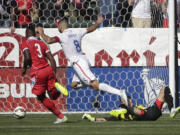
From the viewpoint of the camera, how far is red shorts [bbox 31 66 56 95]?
28.7ft

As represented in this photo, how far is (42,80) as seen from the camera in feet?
28.7

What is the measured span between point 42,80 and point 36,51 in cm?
48

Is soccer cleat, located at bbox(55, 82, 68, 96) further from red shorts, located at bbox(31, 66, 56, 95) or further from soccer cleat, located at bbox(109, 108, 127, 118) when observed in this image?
soccer cleat, located at bbox(109, 108, 127, 118)

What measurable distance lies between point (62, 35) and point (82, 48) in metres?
1.01

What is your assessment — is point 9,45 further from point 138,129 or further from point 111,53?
point 138,129

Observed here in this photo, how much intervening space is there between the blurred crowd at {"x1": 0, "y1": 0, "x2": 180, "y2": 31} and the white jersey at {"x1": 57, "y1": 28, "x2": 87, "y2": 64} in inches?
42.5

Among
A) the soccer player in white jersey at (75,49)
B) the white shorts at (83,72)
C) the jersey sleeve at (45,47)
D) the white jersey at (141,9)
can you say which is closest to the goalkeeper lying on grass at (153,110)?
the jersey sleeve at (45,47)

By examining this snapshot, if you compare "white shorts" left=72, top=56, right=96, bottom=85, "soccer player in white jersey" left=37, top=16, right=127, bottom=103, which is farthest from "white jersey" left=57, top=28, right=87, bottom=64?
"white shorts" left=72, top=56, right=96, bottom=85

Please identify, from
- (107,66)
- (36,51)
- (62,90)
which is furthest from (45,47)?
(107,66)

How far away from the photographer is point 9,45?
35.7ft

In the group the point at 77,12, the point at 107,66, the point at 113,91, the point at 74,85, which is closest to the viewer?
the point at 113,91

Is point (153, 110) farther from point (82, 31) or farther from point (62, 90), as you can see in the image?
point (82, 31)

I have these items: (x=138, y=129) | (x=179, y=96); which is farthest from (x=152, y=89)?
(x=138, y=129)

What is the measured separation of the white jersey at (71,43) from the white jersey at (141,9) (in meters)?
1.68
